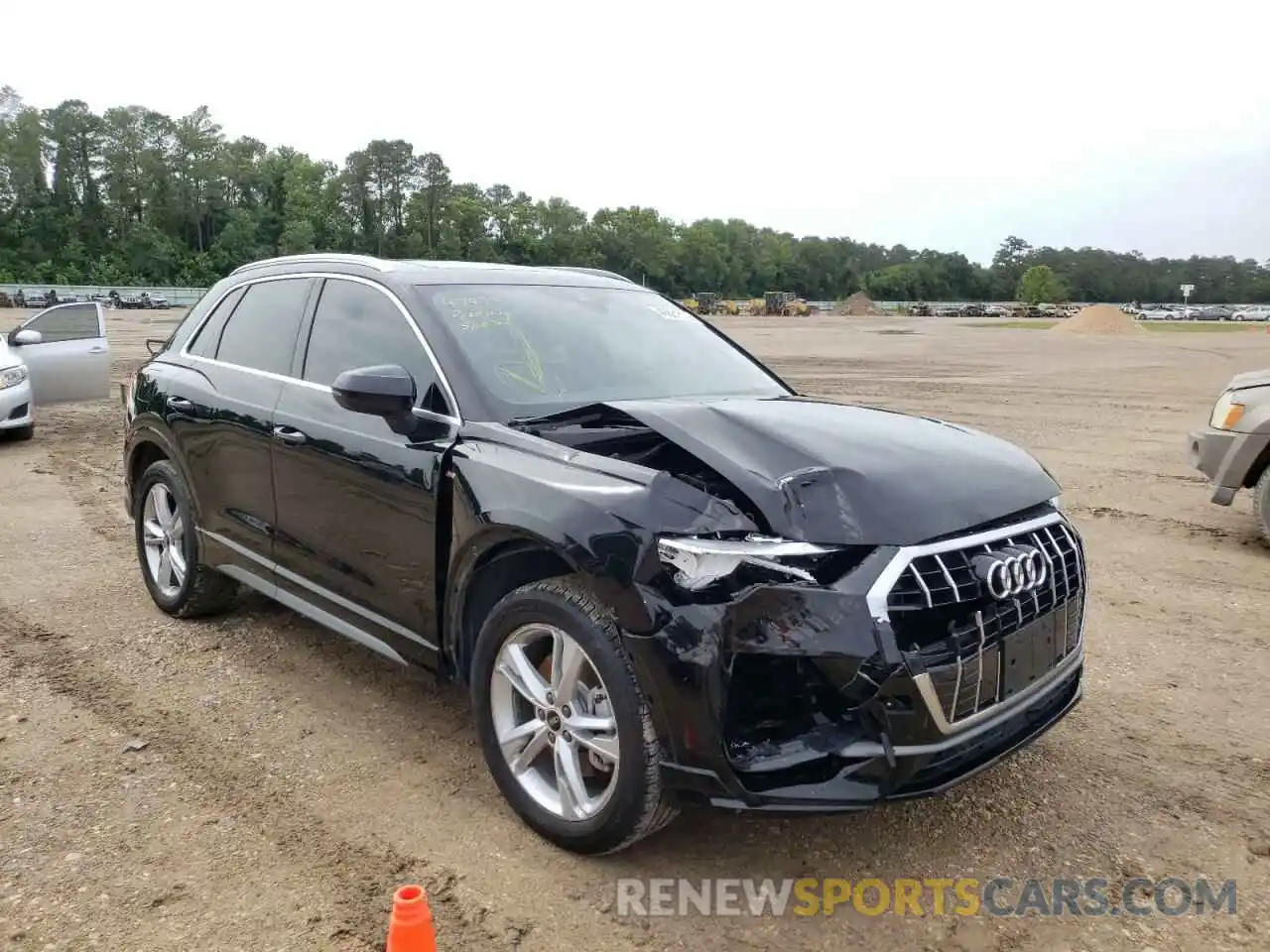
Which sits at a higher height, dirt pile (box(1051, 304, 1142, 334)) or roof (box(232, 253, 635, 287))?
roof (box(232, 253, 635, 287))

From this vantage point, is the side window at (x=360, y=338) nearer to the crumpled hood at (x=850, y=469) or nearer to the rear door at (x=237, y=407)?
the rear door at (x=237, y=407)

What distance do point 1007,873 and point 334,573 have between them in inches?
103

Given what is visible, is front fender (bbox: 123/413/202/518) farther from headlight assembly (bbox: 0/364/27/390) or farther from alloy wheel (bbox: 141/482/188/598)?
headlight assembly (bbox: 0/364/27/390)

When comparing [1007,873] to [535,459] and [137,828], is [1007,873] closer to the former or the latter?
[535,459]

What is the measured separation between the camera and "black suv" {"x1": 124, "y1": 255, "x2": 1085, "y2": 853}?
2.53 meters

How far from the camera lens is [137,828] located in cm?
312

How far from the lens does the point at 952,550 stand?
267 centimetres

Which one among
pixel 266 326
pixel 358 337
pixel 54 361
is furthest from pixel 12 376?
pixel 358 337

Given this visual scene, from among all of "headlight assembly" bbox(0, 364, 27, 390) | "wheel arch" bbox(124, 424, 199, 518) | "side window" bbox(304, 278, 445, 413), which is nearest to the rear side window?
"side window" bbox(304, 278, 445, 413)

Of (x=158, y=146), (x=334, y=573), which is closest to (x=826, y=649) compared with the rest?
(x=334, y=573)

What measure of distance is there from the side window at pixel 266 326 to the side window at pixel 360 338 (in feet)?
0.62

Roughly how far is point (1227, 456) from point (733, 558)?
5.39 meters

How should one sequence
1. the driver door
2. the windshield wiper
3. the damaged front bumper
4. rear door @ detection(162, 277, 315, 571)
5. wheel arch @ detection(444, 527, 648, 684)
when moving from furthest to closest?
the driver door → rear door @ detection(162, 277, 315, 571) → the windshield wiper → wheel arch @ detection(444, 527, 648, 684) → the damaged front bumper

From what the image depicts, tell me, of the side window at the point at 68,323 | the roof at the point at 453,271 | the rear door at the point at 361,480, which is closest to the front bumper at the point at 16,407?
the side window at the point at 68,323
